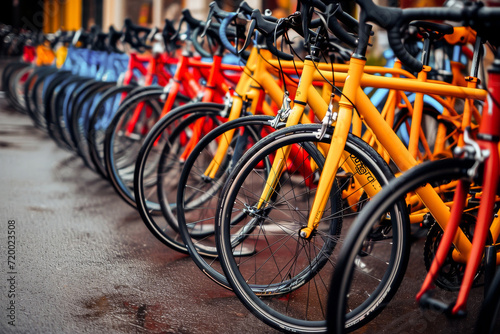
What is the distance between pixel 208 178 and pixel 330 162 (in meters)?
1.30

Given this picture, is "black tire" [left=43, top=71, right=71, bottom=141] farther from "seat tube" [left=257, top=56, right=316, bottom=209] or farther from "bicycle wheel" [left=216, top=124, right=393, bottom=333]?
"seat tube" [left=257, top=56, right=316, bottom=209]

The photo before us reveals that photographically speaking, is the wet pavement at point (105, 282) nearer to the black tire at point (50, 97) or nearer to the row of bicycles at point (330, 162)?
the row of bicycles at point (330, 162)

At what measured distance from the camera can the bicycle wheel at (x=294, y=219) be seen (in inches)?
93.8

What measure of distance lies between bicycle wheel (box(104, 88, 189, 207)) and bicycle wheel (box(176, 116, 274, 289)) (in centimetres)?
59

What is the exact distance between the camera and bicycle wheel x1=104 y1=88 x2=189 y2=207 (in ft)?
13.5

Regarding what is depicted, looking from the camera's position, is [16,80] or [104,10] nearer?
[16,80]

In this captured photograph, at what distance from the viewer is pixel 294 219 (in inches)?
117

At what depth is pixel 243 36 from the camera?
3.81 meters

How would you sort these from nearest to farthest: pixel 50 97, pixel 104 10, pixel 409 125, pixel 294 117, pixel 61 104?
pixel 294 117 < pixel 409 125 < pixel 61 104 < pixel 50 97 < pixel 104 10

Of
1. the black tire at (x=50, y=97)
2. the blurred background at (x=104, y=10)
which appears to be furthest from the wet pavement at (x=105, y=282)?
the blurred background at (x=104, y=10)

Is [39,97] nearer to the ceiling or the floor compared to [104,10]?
nearer to the floor

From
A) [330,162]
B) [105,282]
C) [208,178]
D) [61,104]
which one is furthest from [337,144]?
[61,104]

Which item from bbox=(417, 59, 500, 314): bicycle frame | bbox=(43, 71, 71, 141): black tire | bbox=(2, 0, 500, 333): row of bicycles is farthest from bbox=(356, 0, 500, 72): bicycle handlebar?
bbox=(43, 71, 71, 141): black tire

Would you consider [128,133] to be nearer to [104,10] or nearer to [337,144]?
[337,144]
